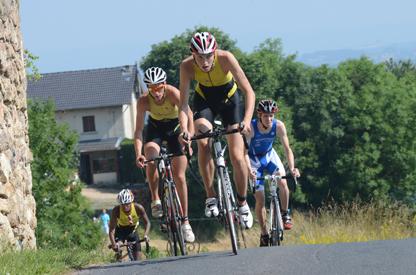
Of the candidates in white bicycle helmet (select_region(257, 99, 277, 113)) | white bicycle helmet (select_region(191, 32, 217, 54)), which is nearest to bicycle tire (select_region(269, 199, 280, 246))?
white bicycle helmet (select_region(257, 99, 277, 113))

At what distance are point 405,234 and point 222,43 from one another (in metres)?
53.4

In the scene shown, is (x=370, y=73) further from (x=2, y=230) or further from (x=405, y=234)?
(x=2, y=230)

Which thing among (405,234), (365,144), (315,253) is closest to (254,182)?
(315,253)

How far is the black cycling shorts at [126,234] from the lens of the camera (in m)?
17.0

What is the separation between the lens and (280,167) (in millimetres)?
14727

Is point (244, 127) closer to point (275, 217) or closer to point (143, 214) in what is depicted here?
point (275, 217)

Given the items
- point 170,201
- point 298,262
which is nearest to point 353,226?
point 170,201

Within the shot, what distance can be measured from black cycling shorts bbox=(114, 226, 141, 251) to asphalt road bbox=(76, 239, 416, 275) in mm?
4921

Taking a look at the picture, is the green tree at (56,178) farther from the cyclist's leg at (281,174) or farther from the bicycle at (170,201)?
the bicycle at (170,201)

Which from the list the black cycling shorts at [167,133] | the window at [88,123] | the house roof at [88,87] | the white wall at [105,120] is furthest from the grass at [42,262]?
the window at [88,123]

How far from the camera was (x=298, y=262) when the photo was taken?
10.6 m

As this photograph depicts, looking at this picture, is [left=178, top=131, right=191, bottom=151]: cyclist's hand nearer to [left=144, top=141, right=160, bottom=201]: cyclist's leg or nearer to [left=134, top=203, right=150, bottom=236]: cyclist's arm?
[left=144, top=141, right=160, bottom=201]: cyclist's leg

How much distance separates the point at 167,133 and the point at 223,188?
1.90 m

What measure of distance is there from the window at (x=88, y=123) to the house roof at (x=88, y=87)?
1.20 metres
